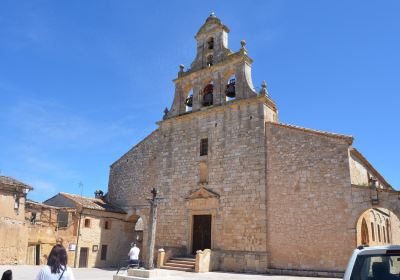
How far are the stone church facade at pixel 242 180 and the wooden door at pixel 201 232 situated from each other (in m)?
0.05

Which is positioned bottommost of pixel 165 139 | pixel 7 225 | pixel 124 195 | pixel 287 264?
pixel 287 264

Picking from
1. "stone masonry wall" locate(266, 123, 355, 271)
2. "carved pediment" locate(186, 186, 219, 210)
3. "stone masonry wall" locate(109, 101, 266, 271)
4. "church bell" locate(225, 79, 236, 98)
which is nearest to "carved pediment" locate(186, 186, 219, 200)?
"carved pediment" locate(186, 186, 219, 210)

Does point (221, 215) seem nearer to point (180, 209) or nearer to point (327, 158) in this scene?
point (180, 209)

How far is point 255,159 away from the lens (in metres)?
17.5

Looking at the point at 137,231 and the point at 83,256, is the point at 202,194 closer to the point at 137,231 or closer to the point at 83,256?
the point at 137,231

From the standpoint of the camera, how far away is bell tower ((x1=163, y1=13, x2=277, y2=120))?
62.6ft

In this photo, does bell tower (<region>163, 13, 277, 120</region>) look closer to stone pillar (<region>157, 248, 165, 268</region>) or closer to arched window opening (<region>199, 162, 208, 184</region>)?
arched window opening (<region>199, 162, 208, 184</region>)

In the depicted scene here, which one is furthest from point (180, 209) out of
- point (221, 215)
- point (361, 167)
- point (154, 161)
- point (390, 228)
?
point (390, 228)

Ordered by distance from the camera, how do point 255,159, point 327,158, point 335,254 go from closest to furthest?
point 335,254
point 327,158
point 255,159

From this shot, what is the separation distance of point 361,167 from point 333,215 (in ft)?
16.0

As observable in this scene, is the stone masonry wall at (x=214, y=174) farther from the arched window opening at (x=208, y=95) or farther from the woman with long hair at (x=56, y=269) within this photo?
the woman with long hair at (x=56, y=269)

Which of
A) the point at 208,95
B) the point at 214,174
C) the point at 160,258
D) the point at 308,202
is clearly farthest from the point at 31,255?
the point at 308,202

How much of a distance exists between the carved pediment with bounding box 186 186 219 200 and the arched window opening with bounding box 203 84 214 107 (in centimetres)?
488

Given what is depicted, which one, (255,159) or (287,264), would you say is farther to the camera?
(255,159)
